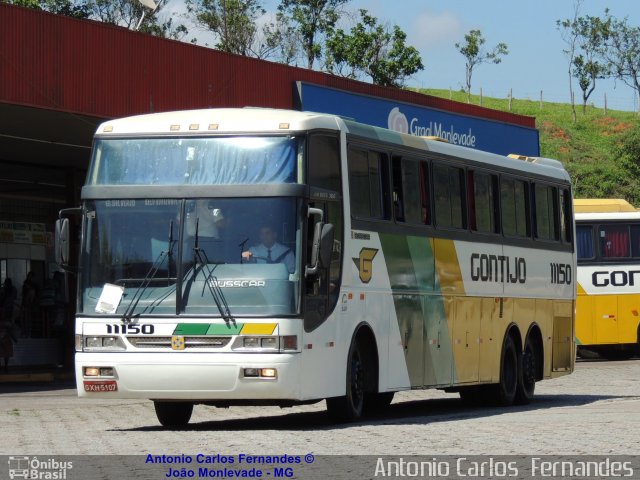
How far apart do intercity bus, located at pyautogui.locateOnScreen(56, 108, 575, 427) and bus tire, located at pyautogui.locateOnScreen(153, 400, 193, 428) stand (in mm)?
18

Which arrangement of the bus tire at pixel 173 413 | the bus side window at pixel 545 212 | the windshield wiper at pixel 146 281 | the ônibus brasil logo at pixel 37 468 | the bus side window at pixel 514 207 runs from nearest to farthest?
the ônibus brasil logo at pixel 37 468 < the windshield wiper at pixel 146 281 < the bus tire at pixel 173 413 < the bus side window at pixel 514 207 < the bus side window at pixel 545 212

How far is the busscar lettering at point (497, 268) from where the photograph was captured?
66.8 ft

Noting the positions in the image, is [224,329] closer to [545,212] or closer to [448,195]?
[448,195]

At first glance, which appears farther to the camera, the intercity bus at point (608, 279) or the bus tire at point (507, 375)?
the intercity bus at point (608, 279)

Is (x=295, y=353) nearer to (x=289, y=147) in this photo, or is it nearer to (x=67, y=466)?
(x=289, y=147)

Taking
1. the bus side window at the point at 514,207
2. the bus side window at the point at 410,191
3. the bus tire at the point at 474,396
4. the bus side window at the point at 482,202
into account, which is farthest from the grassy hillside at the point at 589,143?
the bus side window at the point at 410,191

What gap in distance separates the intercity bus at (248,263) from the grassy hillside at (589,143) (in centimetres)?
5915

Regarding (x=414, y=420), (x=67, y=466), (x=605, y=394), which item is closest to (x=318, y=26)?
(x=605, y=394)

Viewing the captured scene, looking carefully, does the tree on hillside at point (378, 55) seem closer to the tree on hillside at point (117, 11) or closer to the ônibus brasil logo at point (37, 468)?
the tree on hillside at point (117, 11)

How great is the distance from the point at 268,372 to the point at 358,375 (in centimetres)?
204

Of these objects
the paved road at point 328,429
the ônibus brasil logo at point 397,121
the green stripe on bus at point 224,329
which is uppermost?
the ônibus brasil logo at point 397,121

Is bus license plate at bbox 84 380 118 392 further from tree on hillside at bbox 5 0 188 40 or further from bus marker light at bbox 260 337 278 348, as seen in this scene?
tree on hillside at bbox 5 0 188 40

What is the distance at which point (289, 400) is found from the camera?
50.7 ft

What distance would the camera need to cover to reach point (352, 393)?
1670cm
